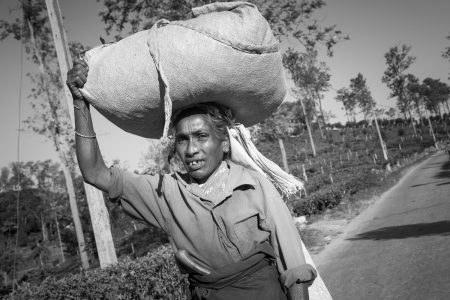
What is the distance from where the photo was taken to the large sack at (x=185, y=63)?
1325mm

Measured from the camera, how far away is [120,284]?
4969 mm

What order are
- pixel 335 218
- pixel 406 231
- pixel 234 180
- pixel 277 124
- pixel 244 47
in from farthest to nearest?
pixel 335 218 < pixel 277 124 < pixel 406 231 < pixel 234 180 < pixel 244 47

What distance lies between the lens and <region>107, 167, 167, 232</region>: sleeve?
1629mm

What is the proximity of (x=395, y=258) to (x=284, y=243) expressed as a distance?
5.68 m

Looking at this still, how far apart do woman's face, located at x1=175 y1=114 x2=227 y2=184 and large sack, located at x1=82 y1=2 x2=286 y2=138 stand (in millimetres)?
131

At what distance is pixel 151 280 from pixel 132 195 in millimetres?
4107

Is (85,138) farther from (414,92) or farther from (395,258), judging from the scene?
(414,92)

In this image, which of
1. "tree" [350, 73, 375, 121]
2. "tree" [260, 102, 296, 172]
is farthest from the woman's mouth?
"tree" [350, 73, 375, 121]

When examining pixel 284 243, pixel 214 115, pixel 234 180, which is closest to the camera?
pixel 284 243

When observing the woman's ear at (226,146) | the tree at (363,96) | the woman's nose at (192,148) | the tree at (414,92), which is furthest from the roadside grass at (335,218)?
the tree at (414,92)

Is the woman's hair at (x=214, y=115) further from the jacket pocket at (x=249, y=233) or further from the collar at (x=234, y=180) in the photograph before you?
the jacket pocket at (x=249, y=233)

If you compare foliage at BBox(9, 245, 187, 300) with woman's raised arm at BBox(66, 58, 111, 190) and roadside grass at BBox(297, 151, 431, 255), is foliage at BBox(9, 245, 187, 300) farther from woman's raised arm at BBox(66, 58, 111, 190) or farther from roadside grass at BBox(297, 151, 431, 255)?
roadside grass at BBox(297, 151, 431, 255)

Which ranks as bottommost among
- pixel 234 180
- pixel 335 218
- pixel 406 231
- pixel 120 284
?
pixel 335 218

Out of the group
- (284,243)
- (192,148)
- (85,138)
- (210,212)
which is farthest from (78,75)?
(284,243)
